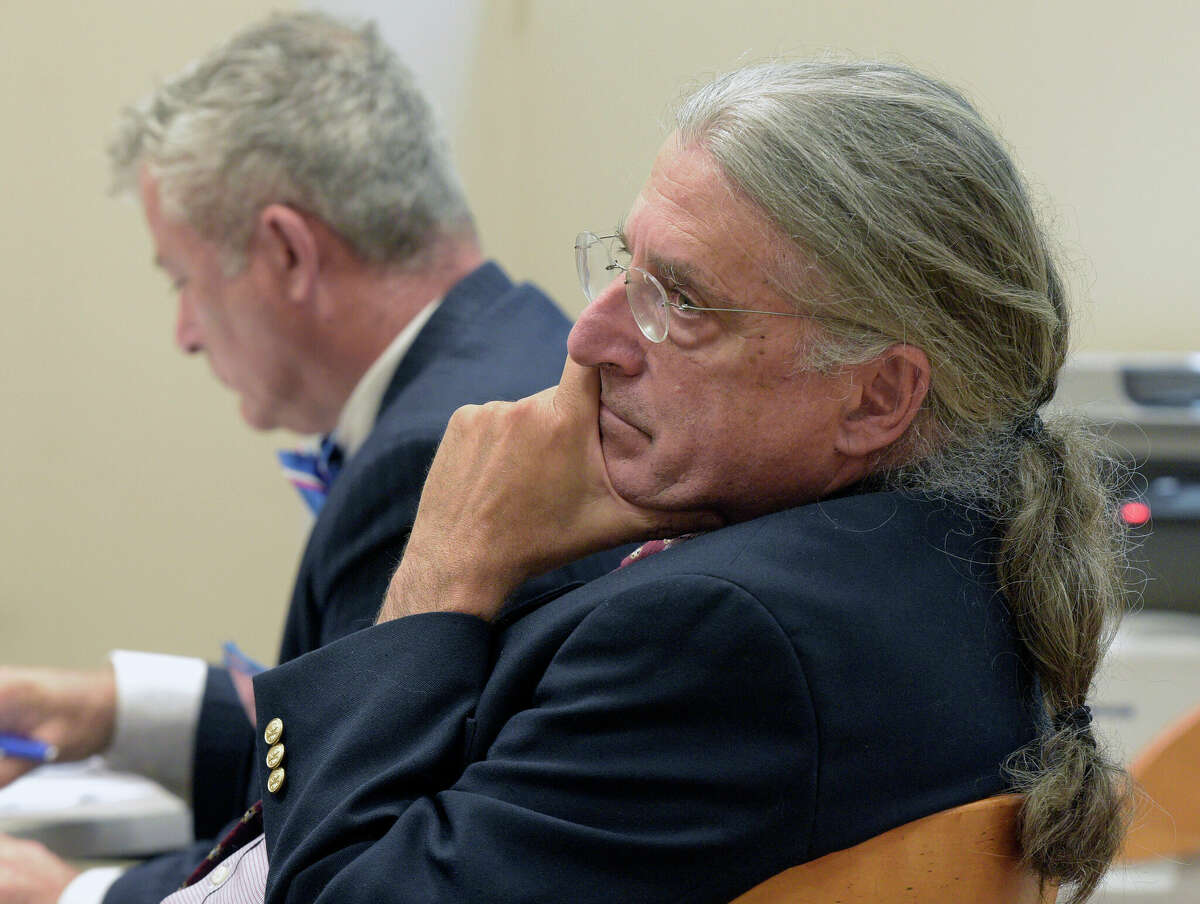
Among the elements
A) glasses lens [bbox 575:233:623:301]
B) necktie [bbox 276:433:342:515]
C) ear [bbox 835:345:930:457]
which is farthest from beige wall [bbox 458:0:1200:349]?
ear [bbox 835:345:930:457]

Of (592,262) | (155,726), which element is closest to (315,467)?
(155,726)

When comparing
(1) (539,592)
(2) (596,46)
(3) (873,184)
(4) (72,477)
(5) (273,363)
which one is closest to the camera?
(3) (873,184)

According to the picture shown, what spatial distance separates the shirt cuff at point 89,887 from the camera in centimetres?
143

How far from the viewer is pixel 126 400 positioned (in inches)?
121

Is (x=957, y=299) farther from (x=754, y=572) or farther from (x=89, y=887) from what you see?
(x=89, y=887)

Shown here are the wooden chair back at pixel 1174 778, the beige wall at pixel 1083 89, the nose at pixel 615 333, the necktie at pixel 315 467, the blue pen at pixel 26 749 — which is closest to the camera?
the nose at pixel 615 333

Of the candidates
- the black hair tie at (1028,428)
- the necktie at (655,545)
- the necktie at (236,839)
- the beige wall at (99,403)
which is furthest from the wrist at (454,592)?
the beige wall at (99,403)

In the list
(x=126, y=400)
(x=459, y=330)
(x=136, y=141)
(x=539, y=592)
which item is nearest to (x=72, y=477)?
(x=126, y=400)

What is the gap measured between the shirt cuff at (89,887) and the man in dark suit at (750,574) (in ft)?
1.18

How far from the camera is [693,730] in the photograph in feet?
2.81

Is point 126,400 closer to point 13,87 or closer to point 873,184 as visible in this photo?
point 13,87

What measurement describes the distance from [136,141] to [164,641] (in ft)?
5.21

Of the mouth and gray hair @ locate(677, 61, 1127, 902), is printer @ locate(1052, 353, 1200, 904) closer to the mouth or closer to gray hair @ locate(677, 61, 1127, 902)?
gray hair @ locate(677, 61, 1127, 902)

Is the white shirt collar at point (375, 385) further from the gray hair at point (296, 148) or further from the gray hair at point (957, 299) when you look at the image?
the gray hair at point (957, 299)
